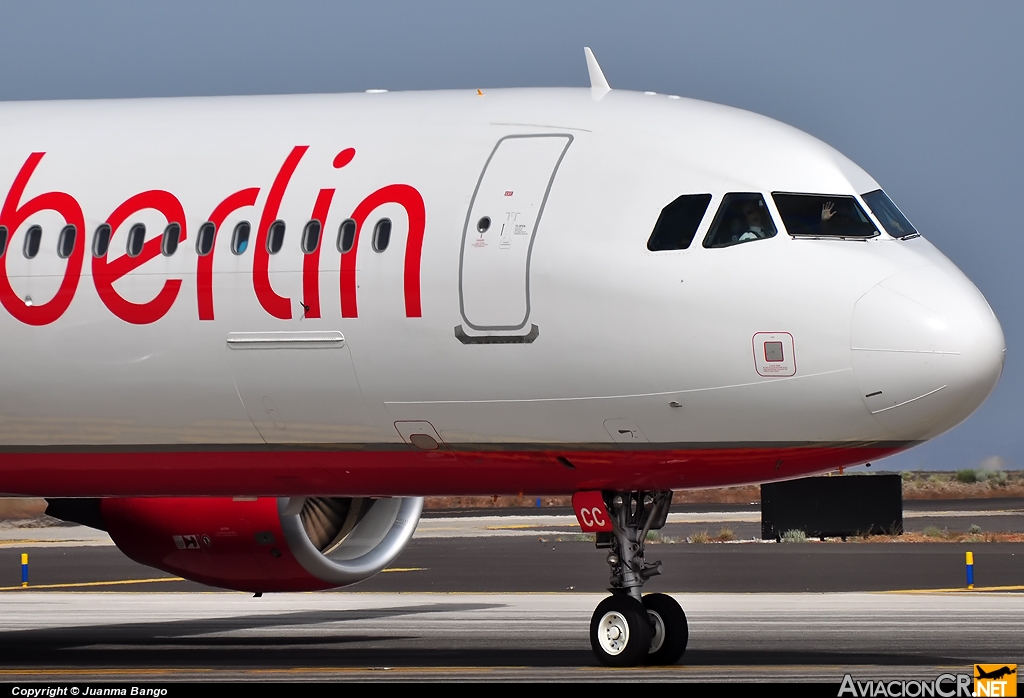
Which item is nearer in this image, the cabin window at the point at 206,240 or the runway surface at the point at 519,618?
the cabin window at the point at 206,240

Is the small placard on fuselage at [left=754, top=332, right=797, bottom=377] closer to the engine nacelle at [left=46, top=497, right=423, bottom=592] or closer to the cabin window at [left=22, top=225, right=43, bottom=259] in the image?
the engine nacelle at [left=46, top=497, right=423, bottom=592]

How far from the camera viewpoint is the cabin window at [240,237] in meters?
17.6

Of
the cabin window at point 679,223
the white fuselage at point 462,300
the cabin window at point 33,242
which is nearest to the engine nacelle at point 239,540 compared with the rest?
the white fuselage at point 462,300

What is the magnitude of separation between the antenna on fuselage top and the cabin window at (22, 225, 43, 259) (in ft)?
18.2

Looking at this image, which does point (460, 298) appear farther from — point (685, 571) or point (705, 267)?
A: point (685, 571)

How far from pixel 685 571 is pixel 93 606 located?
39.4 ft

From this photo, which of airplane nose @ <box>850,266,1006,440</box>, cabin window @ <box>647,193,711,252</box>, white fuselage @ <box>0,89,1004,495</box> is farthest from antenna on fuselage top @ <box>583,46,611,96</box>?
airplane nose @ <box>850,266,1006,440</box>

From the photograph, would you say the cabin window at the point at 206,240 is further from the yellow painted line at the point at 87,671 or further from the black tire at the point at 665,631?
the black tire at the point at 665,631

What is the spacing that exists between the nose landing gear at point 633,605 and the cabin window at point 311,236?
3512mm

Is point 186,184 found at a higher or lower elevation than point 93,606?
higher

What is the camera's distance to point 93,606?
31078 millimetres

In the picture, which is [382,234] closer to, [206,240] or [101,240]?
[206,240]

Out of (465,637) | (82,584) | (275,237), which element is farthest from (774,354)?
(82,584)

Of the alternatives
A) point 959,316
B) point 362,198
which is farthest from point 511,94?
point 959,316
